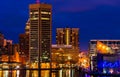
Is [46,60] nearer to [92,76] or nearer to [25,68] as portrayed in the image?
[25,68]

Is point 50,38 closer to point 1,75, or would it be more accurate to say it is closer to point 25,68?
point 25,68

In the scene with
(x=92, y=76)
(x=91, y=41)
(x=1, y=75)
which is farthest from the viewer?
(x=91, y=41)

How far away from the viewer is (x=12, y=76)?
334 feet

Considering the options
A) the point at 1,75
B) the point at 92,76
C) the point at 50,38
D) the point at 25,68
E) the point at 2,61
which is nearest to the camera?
the point at 92,76

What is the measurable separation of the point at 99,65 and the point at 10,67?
60.6 metres

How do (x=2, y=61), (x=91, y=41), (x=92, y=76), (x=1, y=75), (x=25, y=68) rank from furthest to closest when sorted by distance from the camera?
(x=2, y=61) < (x=25, y=68) < (x=91, y=41) < (x=1, y=75) < (x=92, y=76)

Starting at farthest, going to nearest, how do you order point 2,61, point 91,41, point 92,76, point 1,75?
1. point 2,61
2. point 91,41
3. point 1,75
4. point 92,76

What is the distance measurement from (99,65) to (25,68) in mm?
53324

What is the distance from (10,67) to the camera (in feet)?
414

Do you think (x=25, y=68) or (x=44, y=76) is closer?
(x=44, y=76)

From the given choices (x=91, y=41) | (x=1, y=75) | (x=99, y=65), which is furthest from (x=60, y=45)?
(x=99, y=65)

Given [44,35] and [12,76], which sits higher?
[44,35]

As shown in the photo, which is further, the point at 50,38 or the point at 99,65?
the point at 50,38

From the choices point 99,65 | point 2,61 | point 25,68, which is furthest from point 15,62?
point 99,65
